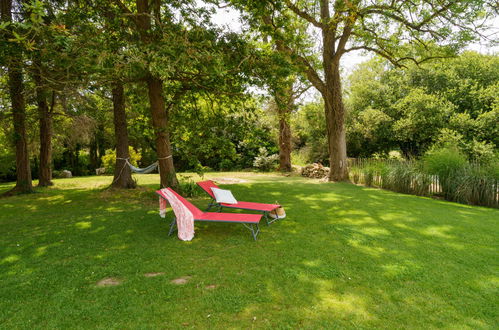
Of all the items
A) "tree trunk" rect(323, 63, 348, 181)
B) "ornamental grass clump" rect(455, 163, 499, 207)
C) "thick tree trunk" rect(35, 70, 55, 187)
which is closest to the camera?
"ornamental grass clump" rect(455, 163, 499, 207)

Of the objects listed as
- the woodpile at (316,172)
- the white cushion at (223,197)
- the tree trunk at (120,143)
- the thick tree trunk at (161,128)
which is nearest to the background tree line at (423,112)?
the woodpile at (316,172)

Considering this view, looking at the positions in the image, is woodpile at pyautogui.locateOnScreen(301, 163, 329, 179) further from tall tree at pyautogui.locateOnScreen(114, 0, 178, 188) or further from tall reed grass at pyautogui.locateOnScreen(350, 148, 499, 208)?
tall tree at pyautogui.locateOnScreen(114, 0, 178, 188)

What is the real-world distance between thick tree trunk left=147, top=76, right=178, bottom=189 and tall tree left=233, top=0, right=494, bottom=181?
3500 mm

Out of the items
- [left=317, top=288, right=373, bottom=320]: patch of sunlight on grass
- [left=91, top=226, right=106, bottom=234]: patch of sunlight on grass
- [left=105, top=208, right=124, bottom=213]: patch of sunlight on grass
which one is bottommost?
[left=317, top=288, right=373, bottom=320]: patch of sunlight on grass

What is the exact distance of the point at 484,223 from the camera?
6.67 m

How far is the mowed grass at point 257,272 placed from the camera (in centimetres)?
297

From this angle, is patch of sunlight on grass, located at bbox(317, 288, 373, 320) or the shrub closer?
patch of sunlight on grass, located at bbox(317, 288, 373, 320)

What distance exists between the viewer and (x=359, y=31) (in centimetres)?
1205

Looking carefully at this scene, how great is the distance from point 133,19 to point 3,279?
7.47 m

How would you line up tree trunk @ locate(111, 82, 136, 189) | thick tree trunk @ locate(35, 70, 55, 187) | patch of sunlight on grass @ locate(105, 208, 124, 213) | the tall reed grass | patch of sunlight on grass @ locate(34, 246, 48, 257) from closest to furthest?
patch of sunlight on grass @ locate(34, 246, 48, 257) → patch of sunlight on grass @ locate(105, 208, 124, 213) → the tall reed grass → tree trunk @ locate(111, 82, 136, 189) → thick tree trunk @ locate(35, 70, 55, 187)

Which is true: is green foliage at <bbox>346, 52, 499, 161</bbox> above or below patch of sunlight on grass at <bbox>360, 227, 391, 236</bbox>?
above

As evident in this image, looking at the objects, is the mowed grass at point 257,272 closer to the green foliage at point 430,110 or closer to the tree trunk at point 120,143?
the tree trunk at point 120,143

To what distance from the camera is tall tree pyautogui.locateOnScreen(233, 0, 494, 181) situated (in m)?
9.43

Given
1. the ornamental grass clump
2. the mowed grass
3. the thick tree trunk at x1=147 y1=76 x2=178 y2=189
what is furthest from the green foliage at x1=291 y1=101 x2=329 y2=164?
the mowed grass
